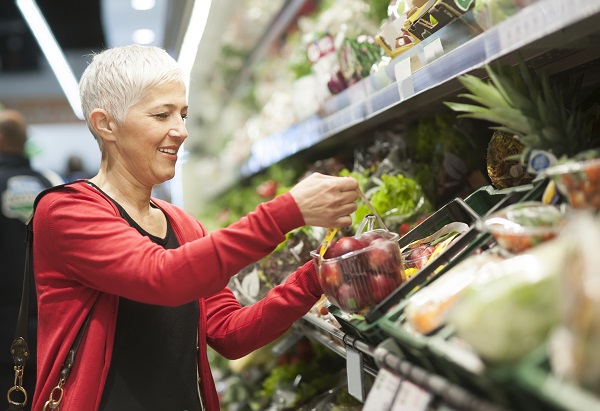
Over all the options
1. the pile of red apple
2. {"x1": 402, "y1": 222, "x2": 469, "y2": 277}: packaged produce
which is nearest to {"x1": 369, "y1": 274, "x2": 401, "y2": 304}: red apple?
the pile of red apple

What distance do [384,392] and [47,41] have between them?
17.0ft

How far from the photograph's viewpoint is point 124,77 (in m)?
1.73

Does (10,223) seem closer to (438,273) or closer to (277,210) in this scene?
(277,210)

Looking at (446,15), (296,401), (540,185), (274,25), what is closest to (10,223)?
(296,401)

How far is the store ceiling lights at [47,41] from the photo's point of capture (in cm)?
455

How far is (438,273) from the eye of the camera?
4.27 feet

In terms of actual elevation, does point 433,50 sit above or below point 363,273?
above

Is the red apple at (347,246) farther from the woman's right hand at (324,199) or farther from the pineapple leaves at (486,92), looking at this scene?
the pineapple leaves at (486,92)

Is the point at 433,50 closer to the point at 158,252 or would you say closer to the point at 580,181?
the point at 580,181

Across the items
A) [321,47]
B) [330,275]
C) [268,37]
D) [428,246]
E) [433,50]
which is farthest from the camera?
[268,37]

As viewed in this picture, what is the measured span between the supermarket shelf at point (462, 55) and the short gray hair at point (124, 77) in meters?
0.62

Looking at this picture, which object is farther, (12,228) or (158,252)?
(12,228)

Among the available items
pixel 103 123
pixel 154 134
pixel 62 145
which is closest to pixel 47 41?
pixel 103 123

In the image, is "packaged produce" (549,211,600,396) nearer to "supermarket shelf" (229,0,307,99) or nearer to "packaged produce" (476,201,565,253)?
"packaged produce" (476,201,565,253)
